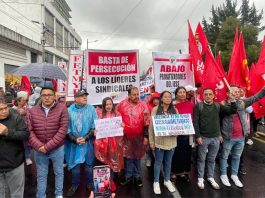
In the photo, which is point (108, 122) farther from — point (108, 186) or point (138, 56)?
point (138, 56)

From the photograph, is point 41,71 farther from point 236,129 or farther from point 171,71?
point 236,129

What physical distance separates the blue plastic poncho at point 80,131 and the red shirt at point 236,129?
250 centimetres

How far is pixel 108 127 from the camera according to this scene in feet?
14.2

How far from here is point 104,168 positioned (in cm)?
373

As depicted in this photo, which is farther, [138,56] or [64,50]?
[64,50]

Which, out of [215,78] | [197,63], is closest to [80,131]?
[215,78]

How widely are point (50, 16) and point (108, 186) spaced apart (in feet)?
140

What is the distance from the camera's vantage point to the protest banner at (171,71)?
5402 mm

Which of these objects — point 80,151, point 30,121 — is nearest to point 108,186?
point 80,151

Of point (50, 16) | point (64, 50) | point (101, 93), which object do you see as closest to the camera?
point (101, 93)

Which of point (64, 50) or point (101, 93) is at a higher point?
point (64, 50)

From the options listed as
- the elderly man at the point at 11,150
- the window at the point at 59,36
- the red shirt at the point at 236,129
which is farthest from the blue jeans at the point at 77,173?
the window at the point at 59,36

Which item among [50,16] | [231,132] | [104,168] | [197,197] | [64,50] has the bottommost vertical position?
[197,197]

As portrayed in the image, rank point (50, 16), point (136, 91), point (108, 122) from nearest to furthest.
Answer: point (108, 122), point (136, 91), point (50, 16)
